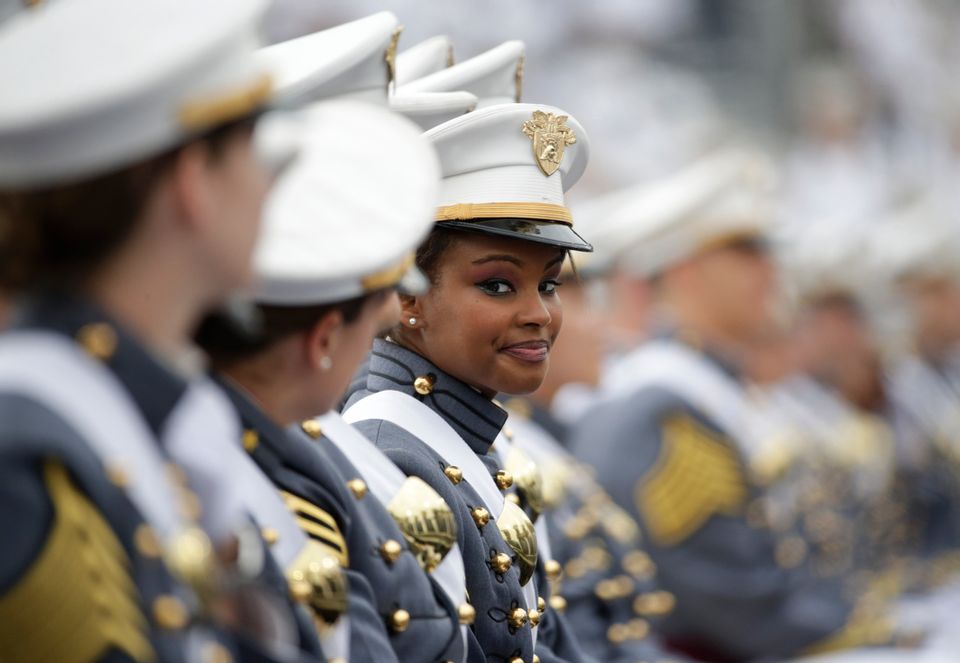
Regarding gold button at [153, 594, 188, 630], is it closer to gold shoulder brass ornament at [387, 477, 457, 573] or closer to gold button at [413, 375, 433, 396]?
gold shoulder brass ornament at [387, 477, 457, 573]

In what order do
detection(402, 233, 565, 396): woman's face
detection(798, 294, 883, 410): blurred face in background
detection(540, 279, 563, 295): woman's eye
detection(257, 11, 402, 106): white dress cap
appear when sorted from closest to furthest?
detection(257, 11, 402, 106): white dress cap
detection(402, 233, 565, 396): woman's face
detection(540, 279, 563, 295): woman's eye
detection(798, 294, 883, 410): blurred face in background

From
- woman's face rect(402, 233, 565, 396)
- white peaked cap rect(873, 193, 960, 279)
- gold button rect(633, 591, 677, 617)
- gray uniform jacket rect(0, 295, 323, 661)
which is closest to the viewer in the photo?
gray uniform jacket rect(0, 295, 323, 661)

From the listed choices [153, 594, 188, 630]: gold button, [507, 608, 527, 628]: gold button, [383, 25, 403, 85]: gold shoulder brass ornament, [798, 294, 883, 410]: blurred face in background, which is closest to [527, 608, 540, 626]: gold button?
[507, 608, 527, 628]: gold button

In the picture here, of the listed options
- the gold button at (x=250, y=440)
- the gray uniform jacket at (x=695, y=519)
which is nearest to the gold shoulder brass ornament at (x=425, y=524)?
the gold button at (x=250, y=440)

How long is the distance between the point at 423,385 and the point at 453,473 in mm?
182

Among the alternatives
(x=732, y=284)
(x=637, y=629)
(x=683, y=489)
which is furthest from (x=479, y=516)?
(x=732, y=284)

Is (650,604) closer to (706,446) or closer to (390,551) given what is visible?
(706,446)

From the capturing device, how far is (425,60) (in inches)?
135

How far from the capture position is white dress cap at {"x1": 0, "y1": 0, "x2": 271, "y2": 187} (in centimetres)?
165

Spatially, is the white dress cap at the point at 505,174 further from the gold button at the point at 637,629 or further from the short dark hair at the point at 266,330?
the gold button at the point at 637,629

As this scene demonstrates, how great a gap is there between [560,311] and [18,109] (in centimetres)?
168

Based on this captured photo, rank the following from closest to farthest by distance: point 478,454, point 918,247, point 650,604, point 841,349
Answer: point 478,454 → point 650,604 → point 841,349 → point 918,247

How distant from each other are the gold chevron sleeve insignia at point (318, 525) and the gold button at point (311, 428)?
0.56 feet

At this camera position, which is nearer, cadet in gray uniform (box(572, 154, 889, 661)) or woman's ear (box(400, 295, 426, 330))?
woman's ear (box(400, 295, 426, 330))
